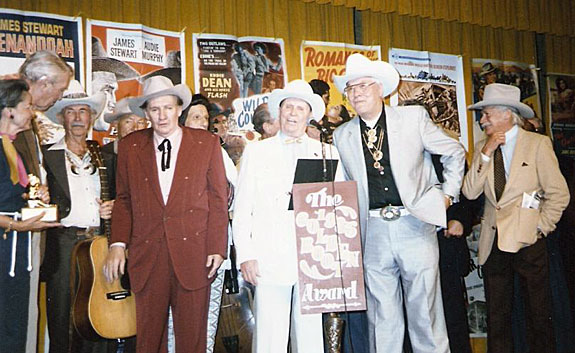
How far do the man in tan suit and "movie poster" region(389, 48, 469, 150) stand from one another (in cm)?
156

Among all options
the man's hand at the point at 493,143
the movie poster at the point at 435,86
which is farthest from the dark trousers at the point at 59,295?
the movie poster at the point at 435,86

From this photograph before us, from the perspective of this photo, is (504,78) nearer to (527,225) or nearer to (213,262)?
(527,225)

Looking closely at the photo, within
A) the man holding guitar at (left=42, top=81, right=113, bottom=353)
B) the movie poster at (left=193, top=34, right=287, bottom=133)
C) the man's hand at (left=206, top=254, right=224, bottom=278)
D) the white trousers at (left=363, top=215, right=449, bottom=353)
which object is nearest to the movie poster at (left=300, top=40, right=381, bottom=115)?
the movie poster at (left=193, top=34, right=287, bottom=133)

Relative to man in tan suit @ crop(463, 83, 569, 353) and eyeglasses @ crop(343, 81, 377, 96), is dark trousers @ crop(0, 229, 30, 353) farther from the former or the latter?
man in tan suit @ crop(463, 83, 569, 353)

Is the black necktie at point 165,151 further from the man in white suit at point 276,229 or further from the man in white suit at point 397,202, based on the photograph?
the man in white suit at point 397,202

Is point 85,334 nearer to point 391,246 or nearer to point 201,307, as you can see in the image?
point 201,307

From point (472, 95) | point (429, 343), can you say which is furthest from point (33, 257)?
point (472, 95)

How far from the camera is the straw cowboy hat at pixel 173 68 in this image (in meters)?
5.30

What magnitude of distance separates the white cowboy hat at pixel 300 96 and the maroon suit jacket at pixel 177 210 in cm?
48

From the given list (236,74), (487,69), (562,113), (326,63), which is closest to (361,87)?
(236,74)

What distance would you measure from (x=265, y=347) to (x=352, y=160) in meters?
1.26

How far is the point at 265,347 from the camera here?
344cm

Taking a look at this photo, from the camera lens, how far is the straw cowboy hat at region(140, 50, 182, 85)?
209 inches

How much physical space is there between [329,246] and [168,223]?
92 cm
